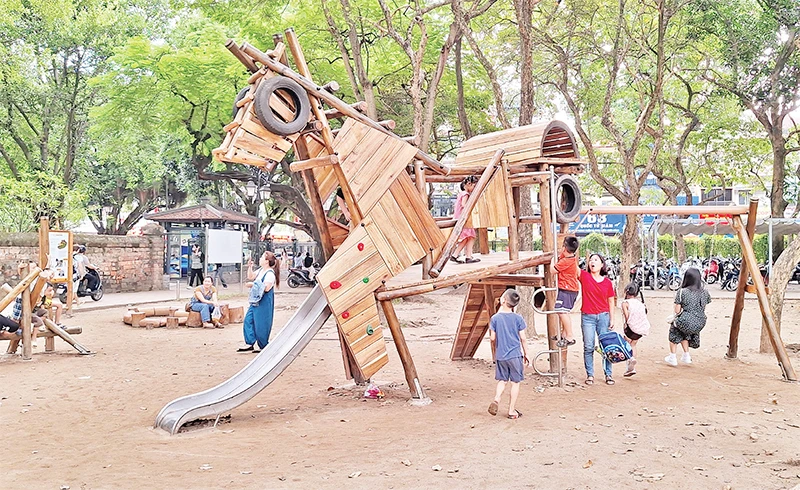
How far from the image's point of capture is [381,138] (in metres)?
6.89

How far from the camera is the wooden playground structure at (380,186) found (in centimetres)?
609

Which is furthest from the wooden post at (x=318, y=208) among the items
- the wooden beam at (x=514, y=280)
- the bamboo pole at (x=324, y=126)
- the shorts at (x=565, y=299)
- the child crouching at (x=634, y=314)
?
the child crouching at (x=634, y=314)

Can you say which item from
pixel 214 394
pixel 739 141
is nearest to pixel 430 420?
pixel 214 394

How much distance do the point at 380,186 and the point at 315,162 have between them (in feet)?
2.38

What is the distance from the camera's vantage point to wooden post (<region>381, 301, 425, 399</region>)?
688cm

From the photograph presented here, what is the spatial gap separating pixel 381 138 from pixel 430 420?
273 cm

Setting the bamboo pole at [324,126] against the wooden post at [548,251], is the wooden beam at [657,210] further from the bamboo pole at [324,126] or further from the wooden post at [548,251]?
the bamboo pole at [324,126]

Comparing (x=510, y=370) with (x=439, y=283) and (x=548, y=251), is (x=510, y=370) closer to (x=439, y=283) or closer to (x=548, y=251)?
(x=439, y=283)

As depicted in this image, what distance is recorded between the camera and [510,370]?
6.36 meters

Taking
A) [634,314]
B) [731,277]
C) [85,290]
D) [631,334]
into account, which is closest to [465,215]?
[634,314]

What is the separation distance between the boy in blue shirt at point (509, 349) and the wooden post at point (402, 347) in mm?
947

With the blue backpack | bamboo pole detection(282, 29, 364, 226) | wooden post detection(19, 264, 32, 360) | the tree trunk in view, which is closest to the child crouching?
the blue backpack

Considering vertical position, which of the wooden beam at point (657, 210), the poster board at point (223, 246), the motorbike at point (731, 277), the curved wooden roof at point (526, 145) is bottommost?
the motorbike at point (731, 277)

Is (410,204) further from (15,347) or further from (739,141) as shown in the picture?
(739,141)
